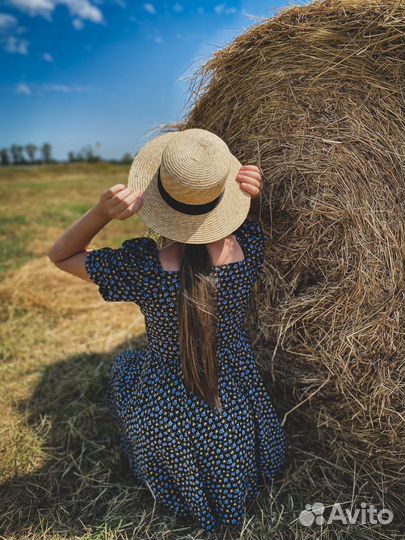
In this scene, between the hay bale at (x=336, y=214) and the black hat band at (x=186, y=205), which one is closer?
the black hat band at (x=186, y=205)

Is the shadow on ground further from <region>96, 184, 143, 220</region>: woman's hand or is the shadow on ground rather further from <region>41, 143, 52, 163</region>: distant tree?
<region>41, 143, 52, 163</region>: distant tree

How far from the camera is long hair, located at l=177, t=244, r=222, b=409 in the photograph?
1728mm

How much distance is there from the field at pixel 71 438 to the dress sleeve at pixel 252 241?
1138 mm

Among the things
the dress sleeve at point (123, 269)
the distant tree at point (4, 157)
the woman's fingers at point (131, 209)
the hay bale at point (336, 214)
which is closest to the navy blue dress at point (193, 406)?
the dress sleeve at point (123, 269)

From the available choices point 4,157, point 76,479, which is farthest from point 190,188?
point 4,157

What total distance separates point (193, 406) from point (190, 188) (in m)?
1.00

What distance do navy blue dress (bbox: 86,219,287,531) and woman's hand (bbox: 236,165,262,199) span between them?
6.1 inches

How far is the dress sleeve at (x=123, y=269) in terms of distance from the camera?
1788 millimetres

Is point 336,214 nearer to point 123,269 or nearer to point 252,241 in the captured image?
point 252,241

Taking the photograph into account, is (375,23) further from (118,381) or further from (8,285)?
(8,285)

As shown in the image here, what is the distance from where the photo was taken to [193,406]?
197 centimetres

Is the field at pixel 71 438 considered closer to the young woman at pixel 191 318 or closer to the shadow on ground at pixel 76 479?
the shadow on ground at pixel 76 479

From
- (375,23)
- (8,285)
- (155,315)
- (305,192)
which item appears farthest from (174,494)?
(8,285)

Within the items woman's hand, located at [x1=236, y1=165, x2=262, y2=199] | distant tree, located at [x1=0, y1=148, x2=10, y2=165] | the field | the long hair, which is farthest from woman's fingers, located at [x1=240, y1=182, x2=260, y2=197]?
distant tree, located at [x1=0, y1=148, x2=10, y2=165]
